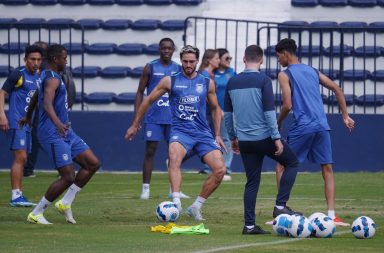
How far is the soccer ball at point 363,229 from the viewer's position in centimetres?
1227

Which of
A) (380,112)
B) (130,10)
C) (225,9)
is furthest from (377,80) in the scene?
(130,10)

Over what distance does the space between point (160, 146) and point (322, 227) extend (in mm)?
11604

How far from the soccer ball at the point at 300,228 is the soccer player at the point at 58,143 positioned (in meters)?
2.84

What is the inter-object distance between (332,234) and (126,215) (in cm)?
347

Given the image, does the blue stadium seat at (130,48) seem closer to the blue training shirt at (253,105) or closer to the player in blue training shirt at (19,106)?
the player in blue training shirt at (19,106)

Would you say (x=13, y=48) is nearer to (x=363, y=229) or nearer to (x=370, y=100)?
(x=370, y=100)

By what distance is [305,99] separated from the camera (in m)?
14.2

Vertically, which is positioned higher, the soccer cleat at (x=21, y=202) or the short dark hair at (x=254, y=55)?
the short dark hair at (x=254, y=55)

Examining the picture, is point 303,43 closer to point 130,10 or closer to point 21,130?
point 130,10

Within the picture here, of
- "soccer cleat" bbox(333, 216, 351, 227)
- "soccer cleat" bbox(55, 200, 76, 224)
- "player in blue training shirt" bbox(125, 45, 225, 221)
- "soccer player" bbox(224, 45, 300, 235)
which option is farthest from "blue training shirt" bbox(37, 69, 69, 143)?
"soccer cleat" bbox(333, 216, 351, 227)

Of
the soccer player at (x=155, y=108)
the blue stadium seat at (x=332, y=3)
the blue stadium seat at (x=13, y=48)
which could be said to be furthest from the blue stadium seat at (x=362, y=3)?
the soccer player at (x=155, y=108)

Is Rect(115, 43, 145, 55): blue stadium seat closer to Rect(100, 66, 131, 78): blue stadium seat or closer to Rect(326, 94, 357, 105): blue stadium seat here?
Rect(100, 66, 131, 78): blue stadium seat

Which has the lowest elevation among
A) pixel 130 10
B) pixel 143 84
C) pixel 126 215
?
pixel 126 215

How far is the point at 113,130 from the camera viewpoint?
23.9 metres
